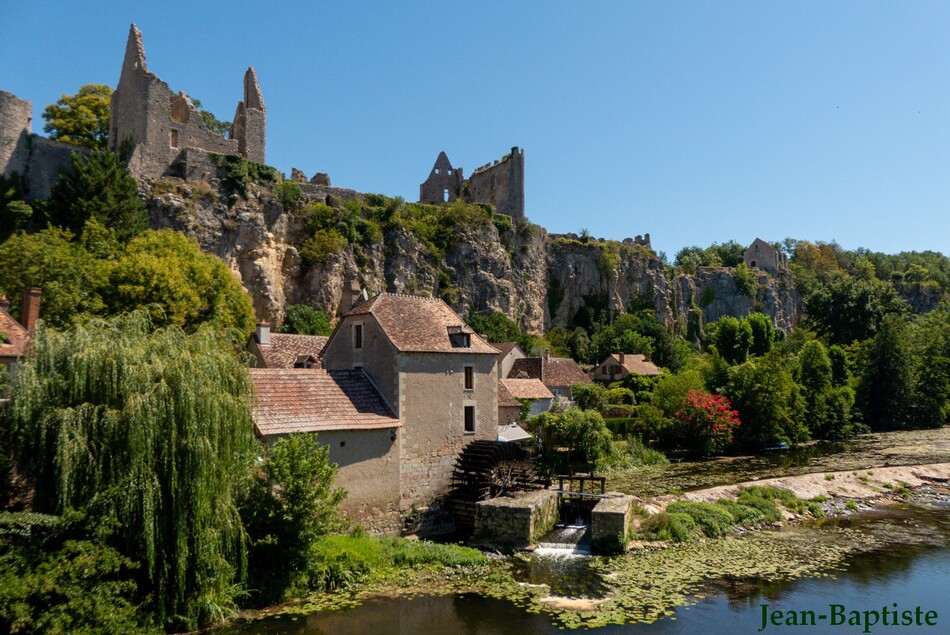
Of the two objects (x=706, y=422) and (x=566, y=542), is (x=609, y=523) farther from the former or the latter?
(x=706, y=422)

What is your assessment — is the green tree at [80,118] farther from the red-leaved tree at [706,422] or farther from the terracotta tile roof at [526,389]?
the red-leaved tree at [706,422]

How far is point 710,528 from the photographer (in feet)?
62.8

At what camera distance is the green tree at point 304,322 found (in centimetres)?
3997

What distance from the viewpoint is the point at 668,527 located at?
18.5 meters

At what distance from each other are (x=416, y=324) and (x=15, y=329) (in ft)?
38.1

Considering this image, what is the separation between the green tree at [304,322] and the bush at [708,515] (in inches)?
1033

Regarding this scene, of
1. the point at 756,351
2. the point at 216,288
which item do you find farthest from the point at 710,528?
the point at 756,351

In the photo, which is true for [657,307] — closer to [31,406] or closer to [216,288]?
[216,288]

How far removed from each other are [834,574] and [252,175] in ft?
127

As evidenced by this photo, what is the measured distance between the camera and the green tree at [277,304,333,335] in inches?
1574

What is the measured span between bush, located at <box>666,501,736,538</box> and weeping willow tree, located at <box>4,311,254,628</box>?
1346 centimetres

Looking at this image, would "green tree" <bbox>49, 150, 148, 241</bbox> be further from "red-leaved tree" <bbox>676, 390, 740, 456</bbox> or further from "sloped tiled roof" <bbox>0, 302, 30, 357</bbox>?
"red-leaved tree" <bbox>676, 390, 740, 456</bbox>

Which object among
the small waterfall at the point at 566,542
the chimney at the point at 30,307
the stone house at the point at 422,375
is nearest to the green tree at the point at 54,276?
the chimney at the point at 30,307

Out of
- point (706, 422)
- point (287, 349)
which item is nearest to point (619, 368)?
point (706, 422)
